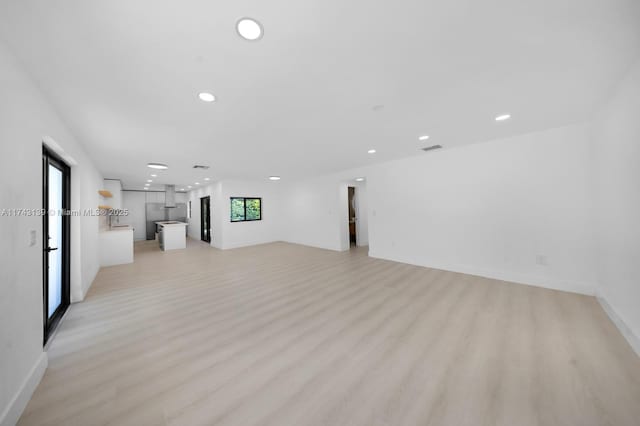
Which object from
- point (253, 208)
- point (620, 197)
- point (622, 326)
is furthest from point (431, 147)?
point (253, 208)

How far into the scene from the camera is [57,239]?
9.37ft

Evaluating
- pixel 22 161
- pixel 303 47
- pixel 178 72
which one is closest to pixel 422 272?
pixel 303 47

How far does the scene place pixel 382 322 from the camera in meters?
2.48

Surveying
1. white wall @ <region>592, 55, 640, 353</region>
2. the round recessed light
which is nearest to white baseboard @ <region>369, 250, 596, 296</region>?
white wall @ <region>592, 55, 640, 353</region>

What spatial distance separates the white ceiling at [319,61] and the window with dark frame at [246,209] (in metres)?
4.75

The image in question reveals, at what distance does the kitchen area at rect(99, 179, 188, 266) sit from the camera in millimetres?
5406

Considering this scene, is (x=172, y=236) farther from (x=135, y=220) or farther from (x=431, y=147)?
(x=431, y=147)

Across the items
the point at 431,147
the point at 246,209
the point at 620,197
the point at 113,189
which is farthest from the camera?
the point at 246,209

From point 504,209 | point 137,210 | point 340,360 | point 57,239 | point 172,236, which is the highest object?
point 137,210

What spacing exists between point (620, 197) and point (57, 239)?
6734 millimetres

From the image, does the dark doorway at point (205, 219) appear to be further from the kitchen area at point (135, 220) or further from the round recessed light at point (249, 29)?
the round recessed light at point (249, 29)

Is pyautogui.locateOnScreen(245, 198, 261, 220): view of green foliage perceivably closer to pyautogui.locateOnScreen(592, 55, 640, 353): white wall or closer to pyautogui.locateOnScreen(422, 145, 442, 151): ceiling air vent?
pyautogui.locateOnScreen(422, 145, 442, 151): ceiling air vent

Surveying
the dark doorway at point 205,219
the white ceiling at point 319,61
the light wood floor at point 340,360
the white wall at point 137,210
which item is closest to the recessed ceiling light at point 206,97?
the white ceiling at point 319,61

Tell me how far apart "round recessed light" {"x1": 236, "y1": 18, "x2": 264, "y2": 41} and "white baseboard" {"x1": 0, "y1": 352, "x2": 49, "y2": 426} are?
2689mm
